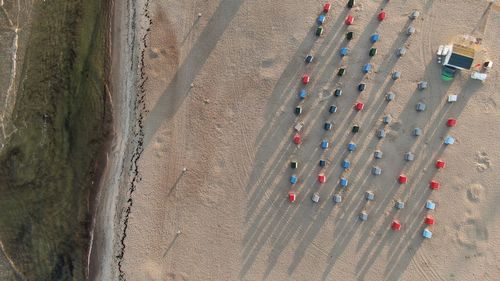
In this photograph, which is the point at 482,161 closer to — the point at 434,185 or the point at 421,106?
the point at 434,185

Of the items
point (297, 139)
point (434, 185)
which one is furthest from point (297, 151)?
point (434, 185)

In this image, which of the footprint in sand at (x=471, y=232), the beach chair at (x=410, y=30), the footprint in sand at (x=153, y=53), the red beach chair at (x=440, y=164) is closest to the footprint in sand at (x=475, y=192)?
the footprint in sand at (x=471, y=232)

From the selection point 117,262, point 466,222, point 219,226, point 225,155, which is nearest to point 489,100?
point 466,222

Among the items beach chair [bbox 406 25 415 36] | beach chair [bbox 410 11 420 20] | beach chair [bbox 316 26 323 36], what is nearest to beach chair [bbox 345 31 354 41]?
beach chair [bbox 316 26 323 36]

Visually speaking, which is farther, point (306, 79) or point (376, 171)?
point (306, 79)

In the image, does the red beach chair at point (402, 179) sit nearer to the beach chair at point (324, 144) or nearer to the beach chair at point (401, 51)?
the beach chair at point (324, 144)

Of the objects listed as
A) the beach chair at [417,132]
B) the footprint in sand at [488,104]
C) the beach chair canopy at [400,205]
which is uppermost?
the footprint in sand at [488,104]
